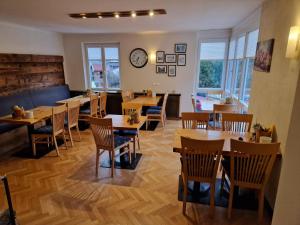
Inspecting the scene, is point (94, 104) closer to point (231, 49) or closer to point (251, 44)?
point (251, 44)

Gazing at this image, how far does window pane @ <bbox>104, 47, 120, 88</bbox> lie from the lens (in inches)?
240

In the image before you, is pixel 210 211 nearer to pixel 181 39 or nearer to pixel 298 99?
pixel 298 99

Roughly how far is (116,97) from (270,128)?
4599mm

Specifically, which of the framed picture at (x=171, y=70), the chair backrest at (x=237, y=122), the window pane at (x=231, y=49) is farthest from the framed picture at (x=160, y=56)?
the chair backrest at (x=237, y=122)

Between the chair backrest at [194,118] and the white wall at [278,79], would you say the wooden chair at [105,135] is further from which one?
the white wall at [278,79]

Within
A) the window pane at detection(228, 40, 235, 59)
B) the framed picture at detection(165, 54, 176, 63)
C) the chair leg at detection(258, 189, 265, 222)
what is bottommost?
the chair leg at detection(258, 189, 265, 222)

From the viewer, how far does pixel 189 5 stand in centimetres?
285

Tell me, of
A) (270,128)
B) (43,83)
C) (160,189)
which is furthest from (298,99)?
(43,83)

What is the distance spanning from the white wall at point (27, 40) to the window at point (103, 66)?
3.13 feet

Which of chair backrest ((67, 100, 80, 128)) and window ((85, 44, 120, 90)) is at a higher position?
window ((85, 44, 120, 90))

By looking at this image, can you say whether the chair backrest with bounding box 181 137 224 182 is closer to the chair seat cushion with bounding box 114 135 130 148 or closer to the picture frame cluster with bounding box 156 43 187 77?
the chair seat cushion with bounding box 114 135 130 148

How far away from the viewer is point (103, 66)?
6.21 metres

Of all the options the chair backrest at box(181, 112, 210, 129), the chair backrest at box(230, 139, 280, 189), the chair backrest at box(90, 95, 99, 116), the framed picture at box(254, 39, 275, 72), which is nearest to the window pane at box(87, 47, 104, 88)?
the chair backrest at box(90, 95, 99, 116)

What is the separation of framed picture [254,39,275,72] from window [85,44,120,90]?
4.24 metres
